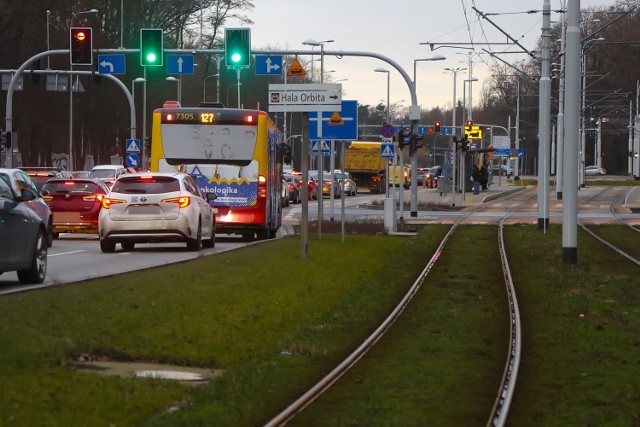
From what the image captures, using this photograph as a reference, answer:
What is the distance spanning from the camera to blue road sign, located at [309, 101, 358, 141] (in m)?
30.6

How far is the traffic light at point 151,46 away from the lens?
129 ft

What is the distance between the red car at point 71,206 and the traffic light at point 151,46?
16.4ft

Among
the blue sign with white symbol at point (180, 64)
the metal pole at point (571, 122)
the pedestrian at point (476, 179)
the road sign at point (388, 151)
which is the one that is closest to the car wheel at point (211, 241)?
the metal pole at point (571, 122)

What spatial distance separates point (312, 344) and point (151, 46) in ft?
89.9

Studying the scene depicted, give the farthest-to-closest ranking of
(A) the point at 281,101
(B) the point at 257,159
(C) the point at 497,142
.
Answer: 1. (C) the point at 497,142
2. (B) the point at 257,159
3. (A) the point at 281,101

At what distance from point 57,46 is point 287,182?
627 inches

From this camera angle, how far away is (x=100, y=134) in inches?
3477

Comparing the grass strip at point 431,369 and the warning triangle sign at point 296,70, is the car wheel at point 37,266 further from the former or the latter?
the warning triangle sign at point 296,70

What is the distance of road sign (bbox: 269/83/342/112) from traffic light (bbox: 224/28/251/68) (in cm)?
1464

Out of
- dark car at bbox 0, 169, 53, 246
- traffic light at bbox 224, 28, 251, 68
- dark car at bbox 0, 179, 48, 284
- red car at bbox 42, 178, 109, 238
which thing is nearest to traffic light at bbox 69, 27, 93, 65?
traffic light at bbox 224, 28, 251, 68

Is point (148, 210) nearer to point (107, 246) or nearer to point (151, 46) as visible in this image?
point (107, 246)

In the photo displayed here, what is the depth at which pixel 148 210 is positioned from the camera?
27.6 meters

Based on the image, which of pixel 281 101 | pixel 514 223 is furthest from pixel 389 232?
pixel 281 101

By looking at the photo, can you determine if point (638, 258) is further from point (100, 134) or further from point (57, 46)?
point (100, 134)
